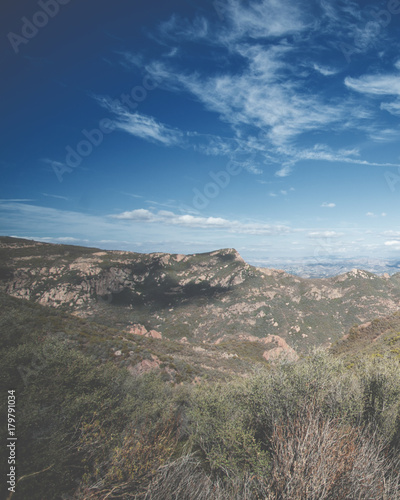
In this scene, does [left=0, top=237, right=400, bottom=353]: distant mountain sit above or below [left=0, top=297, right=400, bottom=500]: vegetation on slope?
below

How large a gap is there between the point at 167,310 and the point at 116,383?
103m

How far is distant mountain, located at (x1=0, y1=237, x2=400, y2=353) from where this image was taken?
100m

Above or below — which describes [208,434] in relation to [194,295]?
above

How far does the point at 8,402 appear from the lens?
35.3ft

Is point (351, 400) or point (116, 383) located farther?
point (116, 383)

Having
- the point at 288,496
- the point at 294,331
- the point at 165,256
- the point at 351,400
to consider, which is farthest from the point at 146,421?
the point at 165,256

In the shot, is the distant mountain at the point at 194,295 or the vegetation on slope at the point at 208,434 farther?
the distant mountain at the point at 194,295

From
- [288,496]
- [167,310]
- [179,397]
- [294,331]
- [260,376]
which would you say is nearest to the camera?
[288,496]

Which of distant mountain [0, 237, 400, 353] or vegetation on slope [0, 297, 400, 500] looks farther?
distant mountain [0, 237, 400, 353]

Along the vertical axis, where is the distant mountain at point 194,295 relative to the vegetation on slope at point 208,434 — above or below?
below

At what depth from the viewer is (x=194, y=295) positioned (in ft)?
428

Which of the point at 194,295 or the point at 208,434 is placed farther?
the point at 194,295

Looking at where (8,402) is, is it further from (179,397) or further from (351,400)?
(351,400)

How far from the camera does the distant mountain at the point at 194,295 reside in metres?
100
